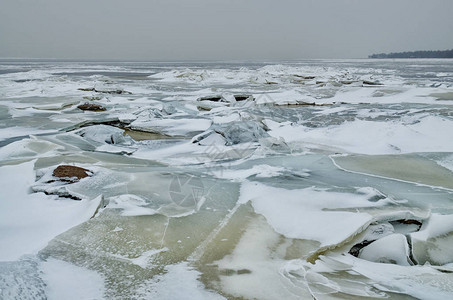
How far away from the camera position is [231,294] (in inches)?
78.7

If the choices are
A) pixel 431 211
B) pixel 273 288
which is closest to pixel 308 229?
pixel 273 288

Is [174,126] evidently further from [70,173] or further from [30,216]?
[30,216]

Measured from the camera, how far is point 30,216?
295 cm

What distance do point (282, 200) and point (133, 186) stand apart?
5.31ft

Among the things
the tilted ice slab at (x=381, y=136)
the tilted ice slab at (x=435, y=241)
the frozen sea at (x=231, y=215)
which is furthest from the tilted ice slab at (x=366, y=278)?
the tilted ice slab at (x=381, y=136)

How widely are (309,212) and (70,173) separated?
269 centimetres

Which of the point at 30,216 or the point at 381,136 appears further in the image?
the point at 381,136

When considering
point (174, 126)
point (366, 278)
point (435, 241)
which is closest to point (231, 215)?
point (366, 278)

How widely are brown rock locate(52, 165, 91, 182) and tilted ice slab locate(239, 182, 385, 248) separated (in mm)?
1857

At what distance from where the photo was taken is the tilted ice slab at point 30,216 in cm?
248

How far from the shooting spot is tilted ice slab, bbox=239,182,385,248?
2760mm

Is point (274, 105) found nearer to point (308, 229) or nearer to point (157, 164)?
point (157, 164)

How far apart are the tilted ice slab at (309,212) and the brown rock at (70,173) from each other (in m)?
1.86

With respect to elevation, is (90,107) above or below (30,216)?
above
